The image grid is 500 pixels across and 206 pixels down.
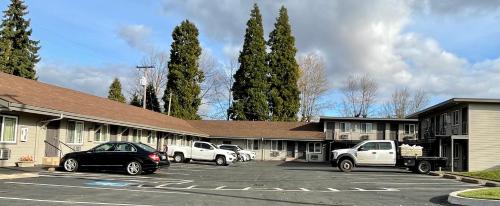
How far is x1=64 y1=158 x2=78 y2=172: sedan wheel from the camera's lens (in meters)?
21.5

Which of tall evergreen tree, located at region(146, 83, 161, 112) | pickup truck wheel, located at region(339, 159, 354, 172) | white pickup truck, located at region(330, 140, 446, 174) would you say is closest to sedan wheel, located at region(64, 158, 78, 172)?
white pickup truck, located at region(330, 140, 446, 174)

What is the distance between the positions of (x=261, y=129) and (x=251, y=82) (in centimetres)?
804

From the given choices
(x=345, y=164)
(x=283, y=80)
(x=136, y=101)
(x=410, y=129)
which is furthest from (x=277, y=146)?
(x=345, y=164)

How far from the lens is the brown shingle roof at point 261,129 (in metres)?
55.7

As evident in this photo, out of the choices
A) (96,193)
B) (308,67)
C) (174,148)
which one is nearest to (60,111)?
(96,193)

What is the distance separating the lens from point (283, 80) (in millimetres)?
64875

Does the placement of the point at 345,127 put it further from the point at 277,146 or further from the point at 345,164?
the point at 345,164

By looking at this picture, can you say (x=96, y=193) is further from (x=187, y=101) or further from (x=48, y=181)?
(x=187, y=101)

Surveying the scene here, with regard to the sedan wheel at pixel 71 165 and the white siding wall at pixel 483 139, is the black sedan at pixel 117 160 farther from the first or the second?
the white siding wall at pixel 483 139

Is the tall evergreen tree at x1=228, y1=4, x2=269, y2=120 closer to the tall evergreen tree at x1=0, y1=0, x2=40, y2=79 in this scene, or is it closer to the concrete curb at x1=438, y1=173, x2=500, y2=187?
the tall evergreen tree at x1=0, y1=0, x2=40, y2=79

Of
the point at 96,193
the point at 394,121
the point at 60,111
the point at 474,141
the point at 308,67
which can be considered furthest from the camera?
the point at 308,67

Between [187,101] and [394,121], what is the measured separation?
2299cm

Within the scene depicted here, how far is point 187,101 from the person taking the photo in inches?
2410

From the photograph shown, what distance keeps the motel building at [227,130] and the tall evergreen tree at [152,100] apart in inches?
393
